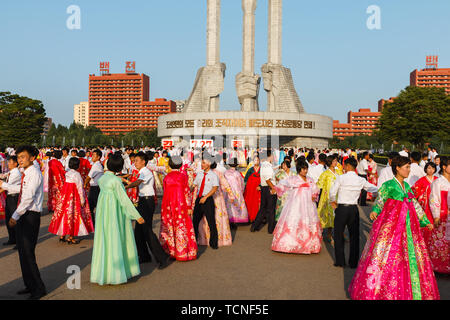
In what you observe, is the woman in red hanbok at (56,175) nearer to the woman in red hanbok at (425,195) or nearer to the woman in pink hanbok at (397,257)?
the woman in pink hanbok at (397,257)

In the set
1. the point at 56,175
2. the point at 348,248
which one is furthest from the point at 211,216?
the point at 56,175

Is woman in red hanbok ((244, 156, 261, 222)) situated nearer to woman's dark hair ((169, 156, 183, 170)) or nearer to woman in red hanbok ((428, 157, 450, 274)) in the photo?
woman's dark hair ((169, 156, 183, 170))

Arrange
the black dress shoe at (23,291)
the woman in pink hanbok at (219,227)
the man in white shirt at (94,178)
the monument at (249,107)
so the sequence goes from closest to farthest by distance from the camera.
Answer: the black dress shoe at (23,291) → the woman in pink hanbok at (219,227) → the man in white shirt at (94,178) → the monument at (249,107)

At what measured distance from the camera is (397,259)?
399 centimetres

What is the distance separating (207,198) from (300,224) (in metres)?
1.62

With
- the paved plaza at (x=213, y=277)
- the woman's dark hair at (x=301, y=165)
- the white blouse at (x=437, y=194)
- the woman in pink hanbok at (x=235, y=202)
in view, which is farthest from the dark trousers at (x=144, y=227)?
the white blouse at (x=437, y=194)

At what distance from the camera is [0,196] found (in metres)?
8.75

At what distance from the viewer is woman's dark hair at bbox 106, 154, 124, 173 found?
4.92 meters

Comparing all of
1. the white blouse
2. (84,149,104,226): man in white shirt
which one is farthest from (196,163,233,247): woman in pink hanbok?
the white blouse

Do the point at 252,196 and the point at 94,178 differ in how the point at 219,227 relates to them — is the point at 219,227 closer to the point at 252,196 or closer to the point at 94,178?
the point at 252,196

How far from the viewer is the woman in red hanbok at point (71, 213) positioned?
23.1ft

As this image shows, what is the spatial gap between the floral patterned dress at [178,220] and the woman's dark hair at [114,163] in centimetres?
118
